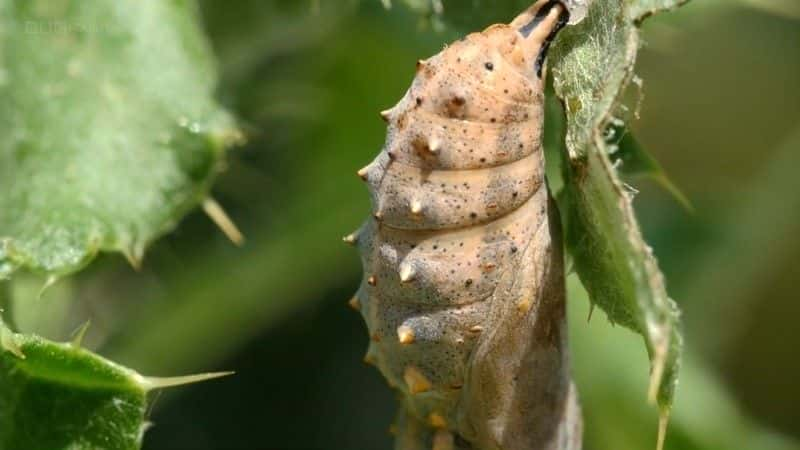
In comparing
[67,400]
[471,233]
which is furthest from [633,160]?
[67,400]

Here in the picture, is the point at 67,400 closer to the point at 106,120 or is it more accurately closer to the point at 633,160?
the point at 106,120

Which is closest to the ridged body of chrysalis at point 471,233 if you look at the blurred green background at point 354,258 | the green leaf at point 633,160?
the green leaf at point 633,160

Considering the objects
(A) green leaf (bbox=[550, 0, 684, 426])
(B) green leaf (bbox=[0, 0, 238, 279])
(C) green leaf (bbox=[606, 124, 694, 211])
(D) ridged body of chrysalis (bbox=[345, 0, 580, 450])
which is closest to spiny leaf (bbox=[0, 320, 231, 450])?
(D) ridged body of chrysalis (bbox=[345, 0, 580, 450])

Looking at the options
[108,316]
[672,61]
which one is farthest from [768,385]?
[108,316]

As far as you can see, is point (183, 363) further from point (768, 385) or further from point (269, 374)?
point (768, 385)

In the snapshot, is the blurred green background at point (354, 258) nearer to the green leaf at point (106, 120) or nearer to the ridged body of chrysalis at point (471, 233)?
the green leaf at point (106, 120)

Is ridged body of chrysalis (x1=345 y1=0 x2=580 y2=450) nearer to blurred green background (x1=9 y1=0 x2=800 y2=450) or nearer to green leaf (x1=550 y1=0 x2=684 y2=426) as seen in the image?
green leaf (x1=550 y1=0 x2=684 y2=426)
